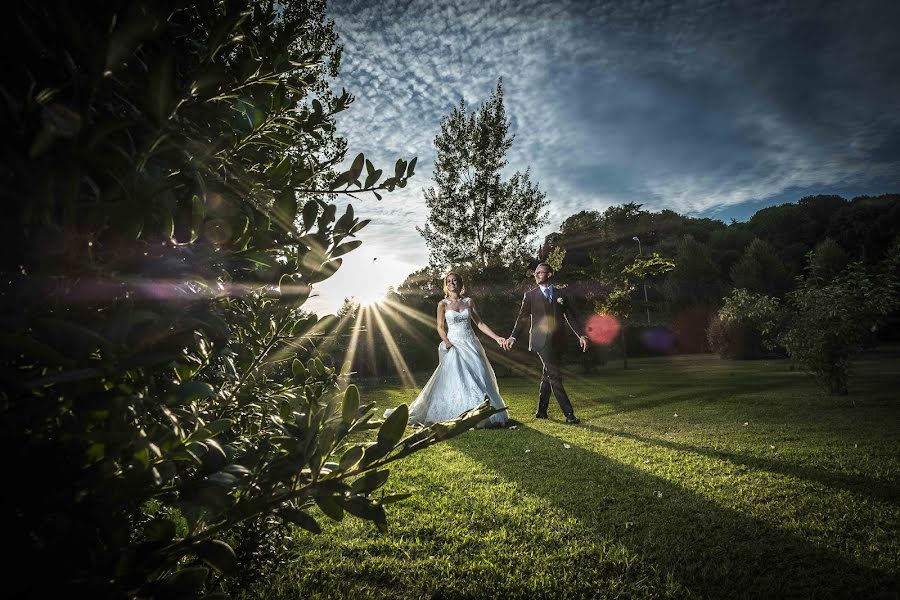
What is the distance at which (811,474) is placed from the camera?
4.47m

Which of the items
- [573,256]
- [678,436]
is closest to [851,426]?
[678,436]

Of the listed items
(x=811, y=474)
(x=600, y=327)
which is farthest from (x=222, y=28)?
(x=600, y=327)

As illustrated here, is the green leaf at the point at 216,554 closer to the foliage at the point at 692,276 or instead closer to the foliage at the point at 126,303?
the foliage at the point at 126,303

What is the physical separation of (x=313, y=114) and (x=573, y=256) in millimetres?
60861

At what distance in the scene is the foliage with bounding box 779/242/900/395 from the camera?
344 inches

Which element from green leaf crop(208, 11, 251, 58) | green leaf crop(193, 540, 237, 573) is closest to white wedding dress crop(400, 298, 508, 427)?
green leaf crop(193, 540, 237, 573)

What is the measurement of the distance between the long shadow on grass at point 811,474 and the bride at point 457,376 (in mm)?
3206

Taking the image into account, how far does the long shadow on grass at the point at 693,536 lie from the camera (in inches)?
100

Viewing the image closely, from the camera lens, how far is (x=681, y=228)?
69.7 metres

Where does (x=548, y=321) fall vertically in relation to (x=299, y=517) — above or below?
above

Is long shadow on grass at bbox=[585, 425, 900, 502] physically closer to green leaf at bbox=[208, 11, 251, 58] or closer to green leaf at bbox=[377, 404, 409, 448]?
green leaf at bbox=[377, 404, 409, 448]

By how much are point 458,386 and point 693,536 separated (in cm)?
562

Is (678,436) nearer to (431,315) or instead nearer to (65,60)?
(65,60)

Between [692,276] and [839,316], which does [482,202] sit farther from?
[692,276]
